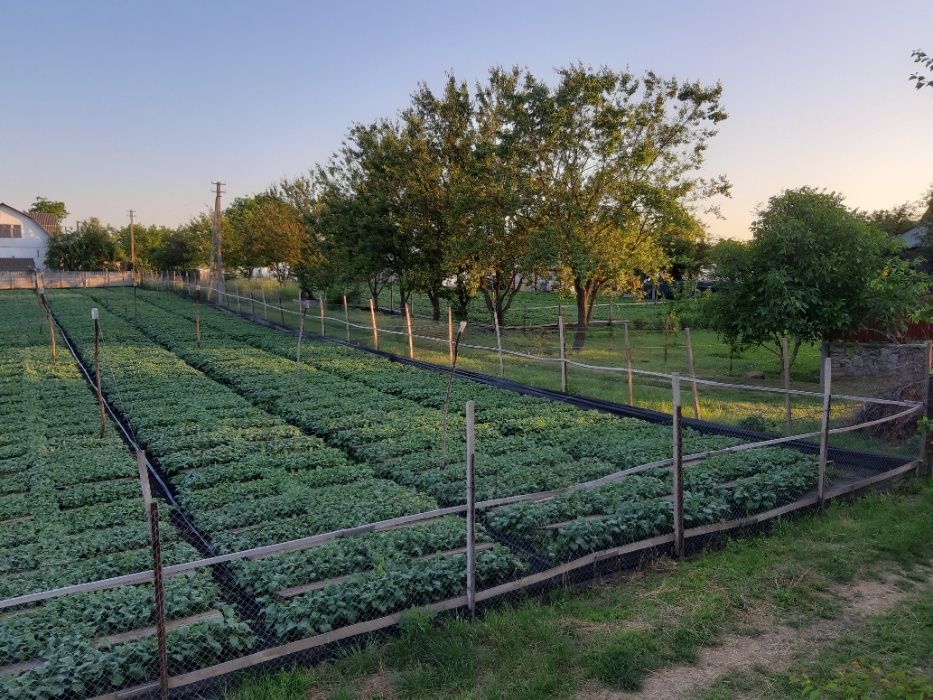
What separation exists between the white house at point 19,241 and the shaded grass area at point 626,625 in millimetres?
88875

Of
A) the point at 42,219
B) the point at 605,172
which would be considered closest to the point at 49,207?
the point at 42,219

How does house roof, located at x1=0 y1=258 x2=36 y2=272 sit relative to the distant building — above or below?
below

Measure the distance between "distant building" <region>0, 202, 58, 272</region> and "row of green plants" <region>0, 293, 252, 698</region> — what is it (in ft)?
265

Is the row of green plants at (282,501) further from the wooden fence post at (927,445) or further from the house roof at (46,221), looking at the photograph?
the house roof at (46,221)

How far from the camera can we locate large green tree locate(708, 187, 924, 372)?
747 inches

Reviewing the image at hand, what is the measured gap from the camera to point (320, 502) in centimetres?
898

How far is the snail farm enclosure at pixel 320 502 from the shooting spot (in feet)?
19.1

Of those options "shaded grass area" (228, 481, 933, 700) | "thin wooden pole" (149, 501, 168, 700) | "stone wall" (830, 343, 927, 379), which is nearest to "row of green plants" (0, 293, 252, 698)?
"thin wooden pole" (149, 501, 168, 700)

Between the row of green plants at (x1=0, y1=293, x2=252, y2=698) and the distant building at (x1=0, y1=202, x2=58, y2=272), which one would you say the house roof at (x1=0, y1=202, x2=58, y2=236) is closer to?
the distant building at (x1=0, y1=202, x2=58, y2=272)

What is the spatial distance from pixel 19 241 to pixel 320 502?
89.8m

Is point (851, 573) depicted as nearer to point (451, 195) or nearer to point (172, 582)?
point (172, 582)

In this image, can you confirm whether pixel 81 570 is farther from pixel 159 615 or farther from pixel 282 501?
pixel 282 501

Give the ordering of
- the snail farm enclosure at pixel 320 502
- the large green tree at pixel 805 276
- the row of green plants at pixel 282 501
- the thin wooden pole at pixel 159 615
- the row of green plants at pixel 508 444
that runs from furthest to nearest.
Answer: the large green tree at pixel 805 276
the row of green plants at pixel 508 444
the row of green plants at pixel 282 501
the snail farm enclosure at pixel 320 502
the thin wooden pole at pixel 159 615

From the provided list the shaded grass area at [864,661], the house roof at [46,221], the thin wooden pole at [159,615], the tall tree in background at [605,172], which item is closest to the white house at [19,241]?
the house roof at [46,221]
